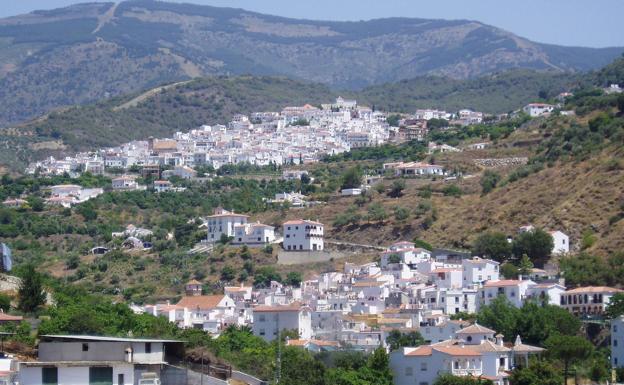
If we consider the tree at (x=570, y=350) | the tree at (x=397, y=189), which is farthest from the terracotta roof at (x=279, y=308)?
the tree at (x=397, y=189)

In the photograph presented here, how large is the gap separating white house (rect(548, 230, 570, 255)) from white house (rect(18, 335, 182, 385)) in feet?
166

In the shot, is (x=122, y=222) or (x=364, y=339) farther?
(x=122, y=222)

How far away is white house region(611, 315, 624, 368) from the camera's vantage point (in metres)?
53.6

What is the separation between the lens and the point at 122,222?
365 ft

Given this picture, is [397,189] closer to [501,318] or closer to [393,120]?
[501,318]

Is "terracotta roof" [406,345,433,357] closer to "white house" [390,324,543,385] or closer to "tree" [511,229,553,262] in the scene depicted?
"white house" [390,324,543,385]

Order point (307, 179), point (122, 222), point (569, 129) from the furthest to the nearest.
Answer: point (307, 179) → point (122, 222) → point (569, 129)

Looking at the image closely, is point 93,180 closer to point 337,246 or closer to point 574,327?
point 337,246

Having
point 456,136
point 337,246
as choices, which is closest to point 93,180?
point 456,136

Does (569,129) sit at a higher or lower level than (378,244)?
higher

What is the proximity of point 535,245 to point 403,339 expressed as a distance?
19.3 m

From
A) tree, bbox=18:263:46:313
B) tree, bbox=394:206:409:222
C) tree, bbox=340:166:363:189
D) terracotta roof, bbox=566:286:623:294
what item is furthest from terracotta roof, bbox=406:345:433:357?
tree, bbox=340:166:363:189

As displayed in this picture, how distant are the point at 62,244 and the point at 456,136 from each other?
43.1 m

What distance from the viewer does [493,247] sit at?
7662 cm
